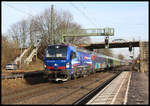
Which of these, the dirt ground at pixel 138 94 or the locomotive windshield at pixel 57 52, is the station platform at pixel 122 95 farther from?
the locomotive windshield at pixel 57 52

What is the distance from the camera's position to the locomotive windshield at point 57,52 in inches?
703

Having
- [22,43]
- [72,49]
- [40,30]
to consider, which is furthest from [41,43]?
[72,49]

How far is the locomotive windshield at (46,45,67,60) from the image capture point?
17859mm

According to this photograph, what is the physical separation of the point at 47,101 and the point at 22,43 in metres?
50.2

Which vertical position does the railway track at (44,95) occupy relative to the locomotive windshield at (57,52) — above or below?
below

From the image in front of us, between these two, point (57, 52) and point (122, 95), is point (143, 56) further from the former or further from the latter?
point (122, 95)

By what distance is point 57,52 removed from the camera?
59.4ft

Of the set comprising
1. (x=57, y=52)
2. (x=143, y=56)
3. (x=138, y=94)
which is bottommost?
(x=138, y=94)

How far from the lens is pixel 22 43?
191 ft

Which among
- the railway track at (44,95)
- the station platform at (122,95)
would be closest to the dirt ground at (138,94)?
the station platform at (122,95)

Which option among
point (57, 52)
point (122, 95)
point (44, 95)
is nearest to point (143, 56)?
point (57, 52)

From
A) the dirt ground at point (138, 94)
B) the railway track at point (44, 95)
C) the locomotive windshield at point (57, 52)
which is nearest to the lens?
the railway track at point (44, 95)

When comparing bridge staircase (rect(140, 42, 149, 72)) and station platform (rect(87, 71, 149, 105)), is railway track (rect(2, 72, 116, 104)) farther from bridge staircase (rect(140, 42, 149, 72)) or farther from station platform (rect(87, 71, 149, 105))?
bridge staircase (rect(140, 42, 149, 72))

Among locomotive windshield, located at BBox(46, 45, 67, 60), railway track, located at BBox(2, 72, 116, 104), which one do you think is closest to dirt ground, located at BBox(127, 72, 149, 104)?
railway track, located at BBox(2, 72, 116, 104)
